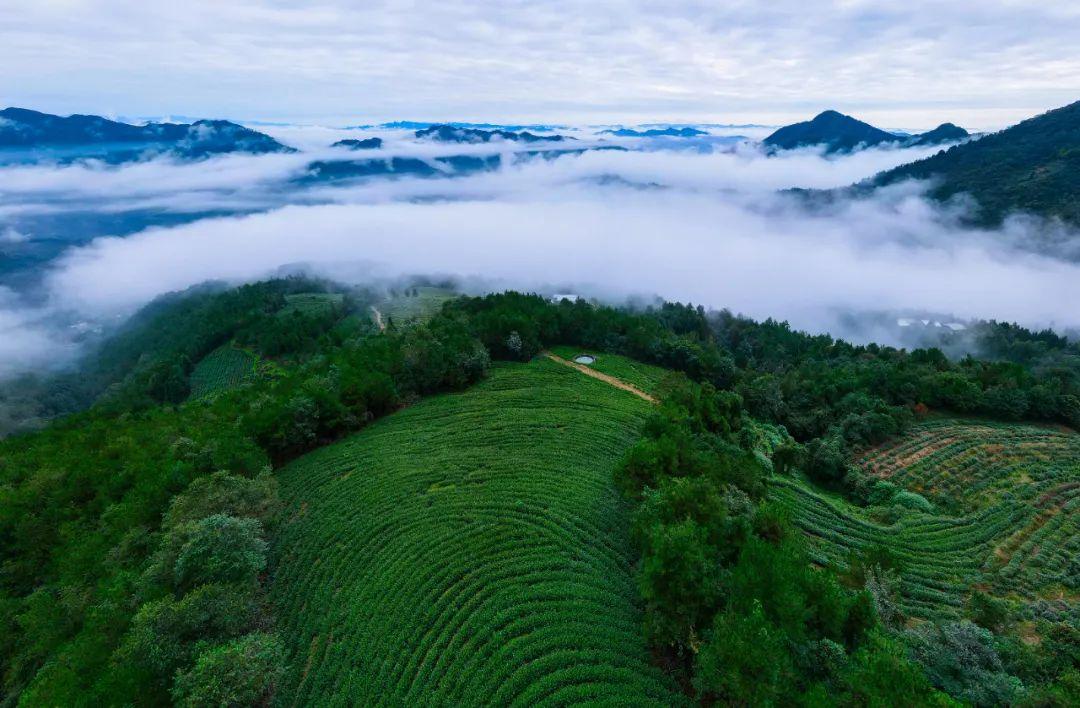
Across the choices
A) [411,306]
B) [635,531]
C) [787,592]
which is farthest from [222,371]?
[787,592]

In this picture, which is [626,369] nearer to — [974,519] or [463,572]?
[974,519]

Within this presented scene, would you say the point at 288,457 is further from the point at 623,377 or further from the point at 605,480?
the point at 623,377

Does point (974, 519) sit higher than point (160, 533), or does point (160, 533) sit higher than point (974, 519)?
point (160, 533)

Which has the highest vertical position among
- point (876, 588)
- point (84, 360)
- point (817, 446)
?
point (876, 588)

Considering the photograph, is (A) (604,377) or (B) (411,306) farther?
(B) (411,306)

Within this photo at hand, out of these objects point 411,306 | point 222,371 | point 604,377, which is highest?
point 604,377

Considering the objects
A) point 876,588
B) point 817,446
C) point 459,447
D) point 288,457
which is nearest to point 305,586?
point 459,447
